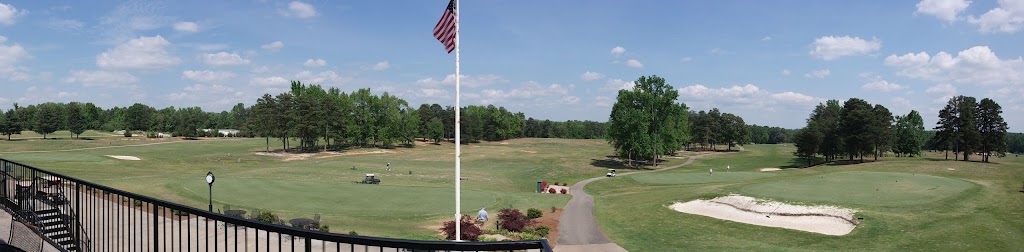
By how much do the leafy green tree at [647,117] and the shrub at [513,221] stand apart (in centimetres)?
4954

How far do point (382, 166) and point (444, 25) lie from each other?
5599 centimetres

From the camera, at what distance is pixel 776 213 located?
27.7 meters

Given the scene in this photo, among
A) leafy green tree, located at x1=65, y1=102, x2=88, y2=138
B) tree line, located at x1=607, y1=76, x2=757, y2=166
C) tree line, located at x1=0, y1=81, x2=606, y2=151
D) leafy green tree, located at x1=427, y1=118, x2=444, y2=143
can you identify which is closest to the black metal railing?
tree line, located at x1=607, y1=76, x2=757, y2=166

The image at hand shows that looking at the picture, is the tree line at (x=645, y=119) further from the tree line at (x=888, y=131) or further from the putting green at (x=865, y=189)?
A: the putting green at (x=865, y=189)

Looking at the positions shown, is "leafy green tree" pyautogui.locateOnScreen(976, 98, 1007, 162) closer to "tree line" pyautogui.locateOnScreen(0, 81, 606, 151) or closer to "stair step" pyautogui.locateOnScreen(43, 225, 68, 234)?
"stair step" pyautogui.locateOnScreen(43, 225, 68, 234)

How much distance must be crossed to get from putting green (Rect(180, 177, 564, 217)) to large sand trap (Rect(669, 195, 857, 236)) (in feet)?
40.3

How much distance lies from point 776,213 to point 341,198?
27011 mm

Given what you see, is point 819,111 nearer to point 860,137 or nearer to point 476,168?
point 860,137

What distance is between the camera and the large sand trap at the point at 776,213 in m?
25.0

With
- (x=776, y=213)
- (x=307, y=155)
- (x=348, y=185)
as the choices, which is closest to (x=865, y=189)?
(x=776, y=213)

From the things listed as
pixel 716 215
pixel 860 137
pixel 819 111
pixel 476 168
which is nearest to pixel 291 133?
pixel 476 168

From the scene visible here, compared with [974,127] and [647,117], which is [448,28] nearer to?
[647,117]

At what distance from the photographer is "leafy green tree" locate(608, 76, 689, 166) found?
75125 mm

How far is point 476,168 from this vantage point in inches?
2872
